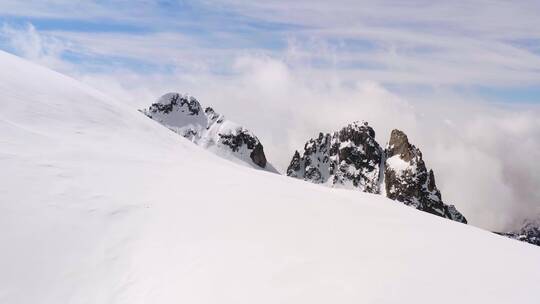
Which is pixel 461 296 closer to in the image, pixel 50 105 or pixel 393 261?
pixel 393 261

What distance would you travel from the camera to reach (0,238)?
34.0 ft

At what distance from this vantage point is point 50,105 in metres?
21.6

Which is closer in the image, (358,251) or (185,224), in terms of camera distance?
(358,251)

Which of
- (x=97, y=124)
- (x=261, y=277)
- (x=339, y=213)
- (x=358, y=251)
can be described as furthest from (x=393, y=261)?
(x=97, y=124)

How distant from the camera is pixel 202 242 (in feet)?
39.2

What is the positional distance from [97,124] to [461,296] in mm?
18605

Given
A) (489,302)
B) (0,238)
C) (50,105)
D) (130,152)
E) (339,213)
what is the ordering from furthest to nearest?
(50,105)
(130,152)
(339,213)
(0,238)
(489,302)

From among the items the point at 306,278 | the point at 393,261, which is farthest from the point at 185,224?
the point at 393,261

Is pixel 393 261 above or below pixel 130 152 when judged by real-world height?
below

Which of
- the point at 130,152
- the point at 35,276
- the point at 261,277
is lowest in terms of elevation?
the point at 35,276

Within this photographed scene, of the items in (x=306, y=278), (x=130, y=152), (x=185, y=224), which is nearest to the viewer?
(x=306, y=278)

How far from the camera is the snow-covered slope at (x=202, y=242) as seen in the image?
952 centimetres

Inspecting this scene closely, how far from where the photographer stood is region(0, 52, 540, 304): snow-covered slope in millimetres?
9516

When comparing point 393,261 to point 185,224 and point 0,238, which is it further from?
point 0,238
